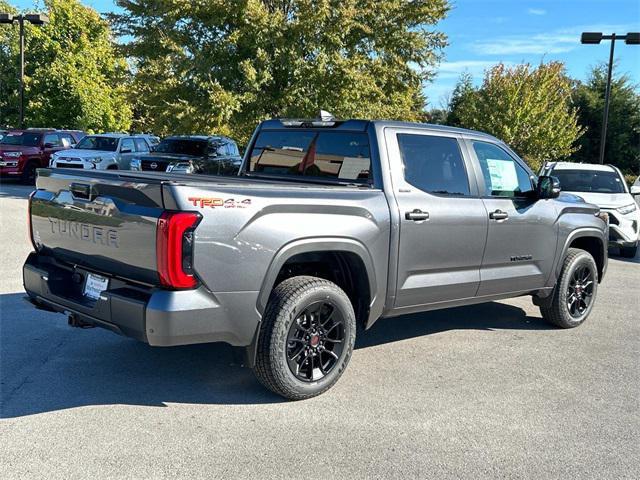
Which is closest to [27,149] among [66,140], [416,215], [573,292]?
[66,140]

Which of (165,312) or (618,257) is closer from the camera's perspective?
(165,312)

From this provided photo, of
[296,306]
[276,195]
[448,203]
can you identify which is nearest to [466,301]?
[448,203]

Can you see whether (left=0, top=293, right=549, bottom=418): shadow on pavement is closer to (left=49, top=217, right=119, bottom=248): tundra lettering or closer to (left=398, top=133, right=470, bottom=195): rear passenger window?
(left=49, top=217, right=119, bottom=248): tundra lettering

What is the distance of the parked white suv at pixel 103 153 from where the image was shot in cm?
1789

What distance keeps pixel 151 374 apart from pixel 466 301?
2.69 meters

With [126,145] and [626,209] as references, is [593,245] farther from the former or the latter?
[126,145]

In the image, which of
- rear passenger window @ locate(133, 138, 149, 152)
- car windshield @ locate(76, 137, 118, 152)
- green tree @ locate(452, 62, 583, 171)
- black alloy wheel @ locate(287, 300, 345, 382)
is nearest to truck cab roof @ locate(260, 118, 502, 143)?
black alloy wheel @ locate(287, 300, 345, 382)

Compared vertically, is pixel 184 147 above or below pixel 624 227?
above

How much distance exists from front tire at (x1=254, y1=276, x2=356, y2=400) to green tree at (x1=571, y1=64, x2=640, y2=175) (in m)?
30.8

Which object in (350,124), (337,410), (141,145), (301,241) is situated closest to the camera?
(301,241)

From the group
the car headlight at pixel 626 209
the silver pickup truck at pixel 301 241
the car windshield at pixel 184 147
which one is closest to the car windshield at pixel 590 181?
the car headlight at pixel 626 209

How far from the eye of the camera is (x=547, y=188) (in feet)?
18.9

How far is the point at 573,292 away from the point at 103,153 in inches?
600

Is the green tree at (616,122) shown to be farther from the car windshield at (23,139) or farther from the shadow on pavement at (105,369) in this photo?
the shadow on pavement at (105,369)
